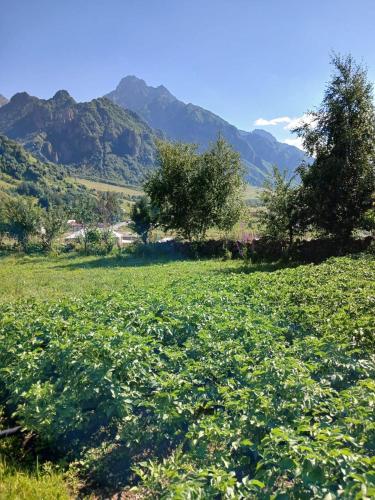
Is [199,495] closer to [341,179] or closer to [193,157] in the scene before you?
[341,179]

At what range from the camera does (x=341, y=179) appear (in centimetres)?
1933

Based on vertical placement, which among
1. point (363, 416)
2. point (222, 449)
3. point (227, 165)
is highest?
point (227, 165)

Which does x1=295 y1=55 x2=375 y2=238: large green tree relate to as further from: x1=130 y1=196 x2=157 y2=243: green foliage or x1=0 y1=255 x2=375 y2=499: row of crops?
x1=130 y1=196 x2=157 y2=243: green foliage

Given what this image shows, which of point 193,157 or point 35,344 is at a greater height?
point 193,157

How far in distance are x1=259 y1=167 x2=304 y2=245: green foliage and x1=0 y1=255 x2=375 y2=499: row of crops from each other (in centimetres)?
1464

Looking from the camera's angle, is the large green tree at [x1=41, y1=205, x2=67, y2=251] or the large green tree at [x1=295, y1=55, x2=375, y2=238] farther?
the large green tree at [x1=41, y1=205, x2=67, y2=251]

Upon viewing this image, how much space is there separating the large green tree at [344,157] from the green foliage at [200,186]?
8.94 m

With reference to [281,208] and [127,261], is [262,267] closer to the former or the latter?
[281,208]

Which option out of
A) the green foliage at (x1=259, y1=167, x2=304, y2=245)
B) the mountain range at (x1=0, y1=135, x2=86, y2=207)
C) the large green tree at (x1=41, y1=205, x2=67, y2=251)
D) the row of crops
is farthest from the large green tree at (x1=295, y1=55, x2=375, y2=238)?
the mountain range at (x1=0, y1=135, x2=86, y2=207)

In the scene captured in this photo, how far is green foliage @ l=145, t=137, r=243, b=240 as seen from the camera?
28.5 metres

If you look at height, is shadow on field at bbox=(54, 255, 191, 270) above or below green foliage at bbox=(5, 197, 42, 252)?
below

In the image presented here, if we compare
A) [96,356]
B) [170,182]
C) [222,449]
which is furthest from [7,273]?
[222,449]

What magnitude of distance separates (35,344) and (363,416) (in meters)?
5.32

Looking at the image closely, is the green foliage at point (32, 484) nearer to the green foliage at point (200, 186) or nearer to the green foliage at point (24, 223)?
the green foliage at point (200, 186)
